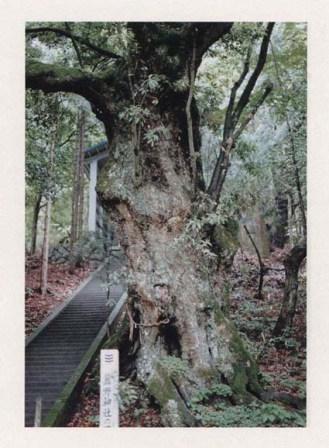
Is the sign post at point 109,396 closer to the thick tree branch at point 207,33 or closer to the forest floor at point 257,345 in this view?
the forest floor at point 257,345

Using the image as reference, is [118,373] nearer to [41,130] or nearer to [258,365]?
[258,365]

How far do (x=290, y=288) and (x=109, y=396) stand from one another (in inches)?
89.5

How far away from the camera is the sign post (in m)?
4.41

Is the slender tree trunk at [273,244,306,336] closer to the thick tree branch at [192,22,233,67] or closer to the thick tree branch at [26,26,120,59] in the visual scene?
the thick tree branch at [192,22,233,67]

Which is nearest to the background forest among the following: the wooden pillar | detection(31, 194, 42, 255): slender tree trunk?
detection(31, 194, 42, 255): slender tree trunk

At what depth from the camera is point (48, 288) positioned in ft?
20.4

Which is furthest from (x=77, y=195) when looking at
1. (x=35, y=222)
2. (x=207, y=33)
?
(x=207, y=33)

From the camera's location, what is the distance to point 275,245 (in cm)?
614

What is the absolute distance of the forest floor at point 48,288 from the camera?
5391mm

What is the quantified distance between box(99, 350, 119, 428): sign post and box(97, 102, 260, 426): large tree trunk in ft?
0.92

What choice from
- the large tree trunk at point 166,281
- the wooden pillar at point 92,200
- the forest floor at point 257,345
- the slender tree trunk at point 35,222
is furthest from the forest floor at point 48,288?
the large tree trunk at point 166,281

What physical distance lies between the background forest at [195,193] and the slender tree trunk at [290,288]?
1cm

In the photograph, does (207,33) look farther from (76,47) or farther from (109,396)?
(109,396)
